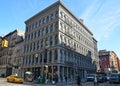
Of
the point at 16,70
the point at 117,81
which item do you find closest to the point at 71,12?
the point at 117,81

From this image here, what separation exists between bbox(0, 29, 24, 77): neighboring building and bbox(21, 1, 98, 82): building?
6322mm

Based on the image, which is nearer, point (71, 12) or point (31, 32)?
point (71, 12)

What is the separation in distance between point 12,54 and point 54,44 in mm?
27242

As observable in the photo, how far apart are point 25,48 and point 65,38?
55.2 feet

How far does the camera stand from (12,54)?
60906 millimetres

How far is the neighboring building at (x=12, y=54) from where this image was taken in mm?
56969

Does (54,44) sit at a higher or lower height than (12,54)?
higher

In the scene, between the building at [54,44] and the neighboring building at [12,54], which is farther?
the neighboring building at [12,54]

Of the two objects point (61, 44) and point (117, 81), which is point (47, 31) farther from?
point (117, 81)

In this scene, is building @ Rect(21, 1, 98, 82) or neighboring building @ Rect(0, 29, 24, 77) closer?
building @ Rect(21, 1, 98, 82)

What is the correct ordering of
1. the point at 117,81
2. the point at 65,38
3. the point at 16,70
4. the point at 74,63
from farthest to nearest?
the point at 16,70 < the point at 74,63 < the point at 65,38 < the point at 117,81

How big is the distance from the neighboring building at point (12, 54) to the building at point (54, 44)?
6.32m

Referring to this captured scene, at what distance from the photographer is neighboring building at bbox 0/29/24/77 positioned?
5697cm

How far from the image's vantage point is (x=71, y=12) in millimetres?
47812
